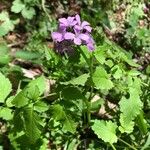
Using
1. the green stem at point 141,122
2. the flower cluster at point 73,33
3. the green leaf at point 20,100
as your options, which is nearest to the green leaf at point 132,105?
the green stem at point 141,122

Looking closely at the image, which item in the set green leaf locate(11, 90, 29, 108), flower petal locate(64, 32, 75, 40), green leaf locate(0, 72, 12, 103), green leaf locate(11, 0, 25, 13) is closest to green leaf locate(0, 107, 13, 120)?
green leaf locate(0, 72, 12, 103)

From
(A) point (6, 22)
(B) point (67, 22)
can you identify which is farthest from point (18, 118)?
(A) point (6, 22)

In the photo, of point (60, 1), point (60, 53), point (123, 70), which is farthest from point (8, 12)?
point (123, 70)

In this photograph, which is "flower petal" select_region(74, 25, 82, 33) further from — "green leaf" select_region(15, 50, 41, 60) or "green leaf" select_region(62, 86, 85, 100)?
"green leaf" select_region(15, 50, 41, 60)

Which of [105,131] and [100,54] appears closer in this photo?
[100,54]

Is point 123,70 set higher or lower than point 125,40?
higher

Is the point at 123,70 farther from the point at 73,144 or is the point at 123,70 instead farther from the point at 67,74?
the point at 73,144

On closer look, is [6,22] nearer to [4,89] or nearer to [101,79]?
[4,89]

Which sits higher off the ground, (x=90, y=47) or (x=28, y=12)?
(x=90, y=47)
